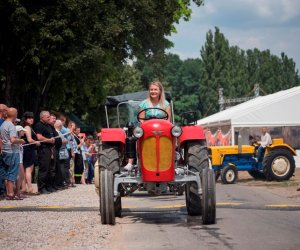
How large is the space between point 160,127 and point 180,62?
111313mm

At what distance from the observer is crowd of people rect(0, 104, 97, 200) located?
44.7ft

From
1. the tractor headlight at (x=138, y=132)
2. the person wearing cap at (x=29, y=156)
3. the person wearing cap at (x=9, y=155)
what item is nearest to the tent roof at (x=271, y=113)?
the person wearing cap at (x=29, y=156)

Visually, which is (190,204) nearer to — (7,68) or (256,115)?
(7,68)

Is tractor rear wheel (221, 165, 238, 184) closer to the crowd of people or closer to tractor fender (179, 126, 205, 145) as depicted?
the crowd of people

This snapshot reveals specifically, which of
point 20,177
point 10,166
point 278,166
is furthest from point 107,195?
point 278,166

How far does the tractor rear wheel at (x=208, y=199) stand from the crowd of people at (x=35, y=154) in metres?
5.37

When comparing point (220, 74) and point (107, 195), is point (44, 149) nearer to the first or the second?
point (107, 195)

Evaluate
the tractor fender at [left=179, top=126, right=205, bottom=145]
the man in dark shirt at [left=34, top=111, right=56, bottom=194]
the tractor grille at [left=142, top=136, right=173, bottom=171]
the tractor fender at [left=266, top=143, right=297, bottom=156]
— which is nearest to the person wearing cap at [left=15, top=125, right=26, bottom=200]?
the man in dark shirt at [left=34, top=111, right=56, bottom=194]

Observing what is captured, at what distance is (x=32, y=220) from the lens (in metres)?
10.1

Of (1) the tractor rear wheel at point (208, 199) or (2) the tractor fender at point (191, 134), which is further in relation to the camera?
(2) the tractor fender at point (191, 134)

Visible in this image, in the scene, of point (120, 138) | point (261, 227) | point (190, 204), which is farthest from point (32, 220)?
point (261, 227)

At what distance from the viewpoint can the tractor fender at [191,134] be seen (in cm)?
995

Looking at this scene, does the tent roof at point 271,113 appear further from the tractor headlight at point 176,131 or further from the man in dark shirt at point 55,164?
the tractor headlight at point 176,131

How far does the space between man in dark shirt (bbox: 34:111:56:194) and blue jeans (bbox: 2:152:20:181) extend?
2.02 m
